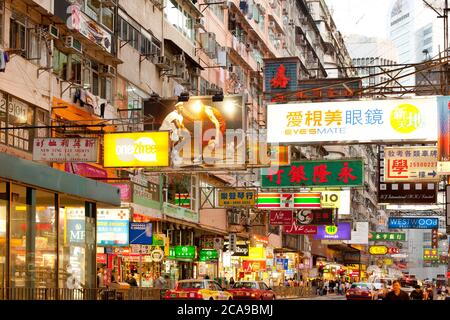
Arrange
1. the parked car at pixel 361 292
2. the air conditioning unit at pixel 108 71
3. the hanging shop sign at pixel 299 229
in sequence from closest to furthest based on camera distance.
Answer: the air conditioning unit at pixel 108 71, the parked car at pixel 361 292, the hanging shop sign at pixel 299 229

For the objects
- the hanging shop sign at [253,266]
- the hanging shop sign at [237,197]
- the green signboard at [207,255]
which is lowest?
the hanging shop sign at [253,266]

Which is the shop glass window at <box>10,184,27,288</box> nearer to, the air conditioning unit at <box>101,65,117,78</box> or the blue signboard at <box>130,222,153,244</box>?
the blue signboard at <box>130,222,153,244</box>

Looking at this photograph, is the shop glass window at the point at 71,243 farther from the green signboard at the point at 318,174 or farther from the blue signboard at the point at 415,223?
the blue signboard at the point at 415,223

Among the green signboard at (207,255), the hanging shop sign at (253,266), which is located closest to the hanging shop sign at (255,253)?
the hanging shop sign at (253,266)

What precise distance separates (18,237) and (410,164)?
591 inches

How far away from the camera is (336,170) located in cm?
3272

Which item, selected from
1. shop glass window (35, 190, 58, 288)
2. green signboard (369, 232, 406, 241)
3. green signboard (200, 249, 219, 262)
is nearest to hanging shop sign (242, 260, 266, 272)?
green signboard (200, 249, 219, 262)

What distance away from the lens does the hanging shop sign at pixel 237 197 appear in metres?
42.7

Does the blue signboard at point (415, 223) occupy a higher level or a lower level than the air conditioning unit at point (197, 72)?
lower

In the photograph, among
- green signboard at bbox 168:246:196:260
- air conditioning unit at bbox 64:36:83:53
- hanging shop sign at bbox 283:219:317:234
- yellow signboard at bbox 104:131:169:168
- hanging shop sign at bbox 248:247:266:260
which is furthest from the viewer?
hanging shop sign at bbox 248:247:266:260

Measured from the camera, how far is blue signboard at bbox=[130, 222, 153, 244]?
31.9 metres

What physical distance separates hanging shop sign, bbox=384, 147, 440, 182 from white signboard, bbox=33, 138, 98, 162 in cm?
1144

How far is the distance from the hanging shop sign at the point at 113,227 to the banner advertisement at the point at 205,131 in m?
2.52
